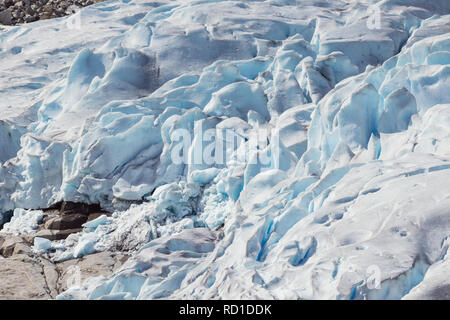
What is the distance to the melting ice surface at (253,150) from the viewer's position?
4.47 meters

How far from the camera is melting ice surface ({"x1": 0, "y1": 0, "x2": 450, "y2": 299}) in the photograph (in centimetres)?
447

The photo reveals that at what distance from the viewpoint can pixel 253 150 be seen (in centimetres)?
693

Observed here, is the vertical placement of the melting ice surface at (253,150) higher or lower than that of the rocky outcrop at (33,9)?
higher

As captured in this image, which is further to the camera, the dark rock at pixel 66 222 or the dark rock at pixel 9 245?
the dark rock at pixel 66 222

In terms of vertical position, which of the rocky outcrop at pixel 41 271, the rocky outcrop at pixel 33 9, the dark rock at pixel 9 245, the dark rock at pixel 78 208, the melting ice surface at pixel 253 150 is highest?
the melting ice surface at pixel 253 150

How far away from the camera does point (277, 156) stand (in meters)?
6.43

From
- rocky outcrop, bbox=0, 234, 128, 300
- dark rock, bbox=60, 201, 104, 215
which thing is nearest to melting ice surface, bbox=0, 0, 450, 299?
dark rock, bbox=60, 201, 104, 215

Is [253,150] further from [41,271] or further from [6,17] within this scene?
[6,17]

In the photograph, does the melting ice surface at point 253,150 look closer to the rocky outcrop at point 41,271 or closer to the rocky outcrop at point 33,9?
the rocky outcrop at point 41,271

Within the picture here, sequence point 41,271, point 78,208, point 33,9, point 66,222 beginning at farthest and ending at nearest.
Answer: point 33,9 → point 78,208 → point 66,222 → point 41,271

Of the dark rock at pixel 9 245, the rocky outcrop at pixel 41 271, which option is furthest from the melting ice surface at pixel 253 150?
the dark rock at pixel 9 245

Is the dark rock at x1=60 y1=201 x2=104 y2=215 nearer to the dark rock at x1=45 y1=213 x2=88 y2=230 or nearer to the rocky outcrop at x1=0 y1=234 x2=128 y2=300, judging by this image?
the dark rock at x1=45 y1=213 x2=88 y2=230

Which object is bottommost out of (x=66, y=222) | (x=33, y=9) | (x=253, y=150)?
(x=66, y=222)

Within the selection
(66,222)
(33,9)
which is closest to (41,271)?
(66,222)
